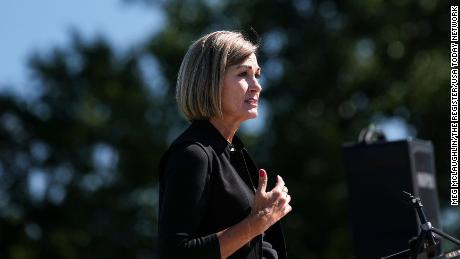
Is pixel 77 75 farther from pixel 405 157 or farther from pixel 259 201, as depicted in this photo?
pixel 259 201

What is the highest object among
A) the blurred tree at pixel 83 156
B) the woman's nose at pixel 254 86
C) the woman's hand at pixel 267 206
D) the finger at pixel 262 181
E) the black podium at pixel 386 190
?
the woman's nose at pixel 254 86

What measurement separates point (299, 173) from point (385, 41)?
4030 millimetres

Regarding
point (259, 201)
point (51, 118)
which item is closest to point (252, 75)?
point (259, 201)

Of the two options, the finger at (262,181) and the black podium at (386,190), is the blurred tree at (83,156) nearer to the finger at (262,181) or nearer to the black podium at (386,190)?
the black podium at (386,190)

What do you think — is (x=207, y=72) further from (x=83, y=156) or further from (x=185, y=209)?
(x=83, y=156)

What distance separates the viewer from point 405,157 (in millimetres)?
6109

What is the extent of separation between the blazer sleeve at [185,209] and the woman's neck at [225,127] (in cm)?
26

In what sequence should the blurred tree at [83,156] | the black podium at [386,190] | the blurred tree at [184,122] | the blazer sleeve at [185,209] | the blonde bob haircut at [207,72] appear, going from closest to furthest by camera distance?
the blazer sleeve at [185,209]
the blonde bob haircut at [207,72]
the black podium at [386,190]
the blurred tree at [184,122]
the blurred tree at [83,156]

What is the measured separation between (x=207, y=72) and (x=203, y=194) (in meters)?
0.47

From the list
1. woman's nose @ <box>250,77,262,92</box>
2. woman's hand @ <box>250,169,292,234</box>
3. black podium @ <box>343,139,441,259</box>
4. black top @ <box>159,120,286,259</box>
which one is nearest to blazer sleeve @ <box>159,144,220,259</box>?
black top @ <box>159,120,286,259</box>

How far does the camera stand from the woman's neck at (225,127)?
349cm

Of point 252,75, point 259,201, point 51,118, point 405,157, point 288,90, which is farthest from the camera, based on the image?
point 51,118

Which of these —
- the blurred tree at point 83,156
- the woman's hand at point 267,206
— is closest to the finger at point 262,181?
the woman's hand at point 267,206

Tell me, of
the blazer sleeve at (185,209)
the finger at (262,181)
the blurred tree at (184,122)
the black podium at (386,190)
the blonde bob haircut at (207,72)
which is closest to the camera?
the blazer sleeve at (185,209)
